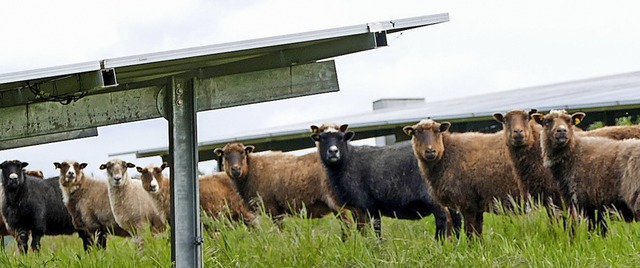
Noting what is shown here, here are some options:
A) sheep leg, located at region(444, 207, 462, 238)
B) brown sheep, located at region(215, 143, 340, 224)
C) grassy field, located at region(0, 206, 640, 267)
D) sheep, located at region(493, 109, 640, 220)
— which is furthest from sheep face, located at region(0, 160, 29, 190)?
sheep, located at region(493, 109, 640, 220)

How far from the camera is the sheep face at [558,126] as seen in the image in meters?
10.5

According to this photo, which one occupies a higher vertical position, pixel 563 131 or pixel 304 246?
pixel 563 131

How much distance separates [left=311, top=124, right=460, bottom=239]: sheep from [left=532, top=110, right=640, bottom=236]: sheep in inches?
84.6

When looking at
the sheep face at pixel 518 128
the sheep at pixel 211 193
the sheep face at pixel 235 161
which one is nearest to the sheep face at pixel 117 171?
the sheep at pixel 211 193

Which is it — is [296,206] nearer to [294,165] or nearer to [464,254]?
[294,165]

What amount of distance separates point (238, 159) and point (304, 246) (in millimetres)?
4483

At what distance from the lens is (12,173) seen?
51.9 feet

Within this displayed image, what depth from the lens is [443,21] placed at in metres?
7.71

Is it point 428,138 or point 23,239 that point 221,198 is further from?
point 23,239

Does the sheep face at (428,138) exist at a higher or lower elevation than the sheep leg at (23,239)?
higher

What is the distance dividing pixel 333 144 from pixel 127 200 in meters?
3.86

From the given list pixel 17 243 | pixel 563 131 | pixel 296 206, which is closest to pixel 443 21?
pixel 563 131

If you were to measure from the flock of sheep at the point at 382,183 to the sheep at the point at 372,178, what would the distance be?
1 cm

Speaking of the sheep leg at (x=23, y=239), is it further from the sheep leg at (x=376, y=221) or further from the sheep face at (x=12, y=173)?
the sheep leg at (x=376, y=221)
